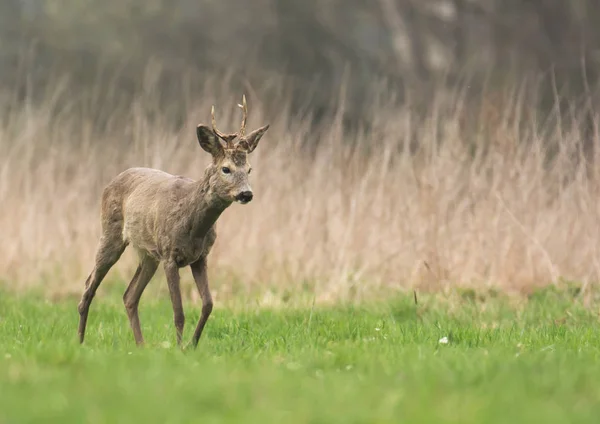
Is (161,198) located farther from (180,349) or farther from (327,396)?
(327,396)

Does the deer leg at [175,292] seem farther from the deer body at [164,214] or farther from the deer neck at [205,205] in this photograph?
the deer neck at [205,205]

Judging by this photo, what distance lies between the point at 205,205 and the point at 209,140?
1.42 feet

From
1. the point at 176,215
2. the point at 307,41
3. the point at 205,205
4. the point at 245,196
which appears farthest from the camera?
the point at 307,41

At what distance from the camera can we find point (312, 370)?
5.91 meters

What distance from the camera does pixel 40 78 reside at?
82.7 feet

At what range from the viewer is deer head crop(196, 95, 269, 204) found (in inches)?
273

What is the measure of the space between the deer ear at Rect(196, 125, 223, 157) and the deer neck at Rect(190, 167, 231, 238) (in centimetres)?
14

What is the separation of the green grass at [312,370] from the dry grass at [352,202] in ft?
5.30

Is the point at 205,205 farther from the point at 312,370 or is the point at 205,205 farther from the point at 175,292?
the point at 312,370

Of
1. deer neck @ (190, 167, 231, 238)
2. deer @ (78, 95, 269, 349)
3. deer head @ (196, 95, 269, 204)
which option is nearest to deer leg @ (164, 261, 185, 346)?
deer @ (78, 95, 269, 349)

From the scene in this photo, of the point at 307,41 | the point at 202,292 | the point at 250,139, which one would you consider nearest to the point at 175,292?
the point at 202,292

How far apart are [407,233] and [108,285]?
3.00 meters

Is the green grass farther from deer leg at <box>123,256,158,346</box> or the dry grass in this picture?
the dry grass

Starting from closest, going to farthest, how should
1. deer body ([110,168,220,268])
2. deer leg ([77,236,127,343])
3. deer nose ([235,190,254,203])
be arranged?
1. deer nose ([235,190,254,203])
2. deer body ([110,168,220,268])
3. deer leg ([77,236,127,343])
